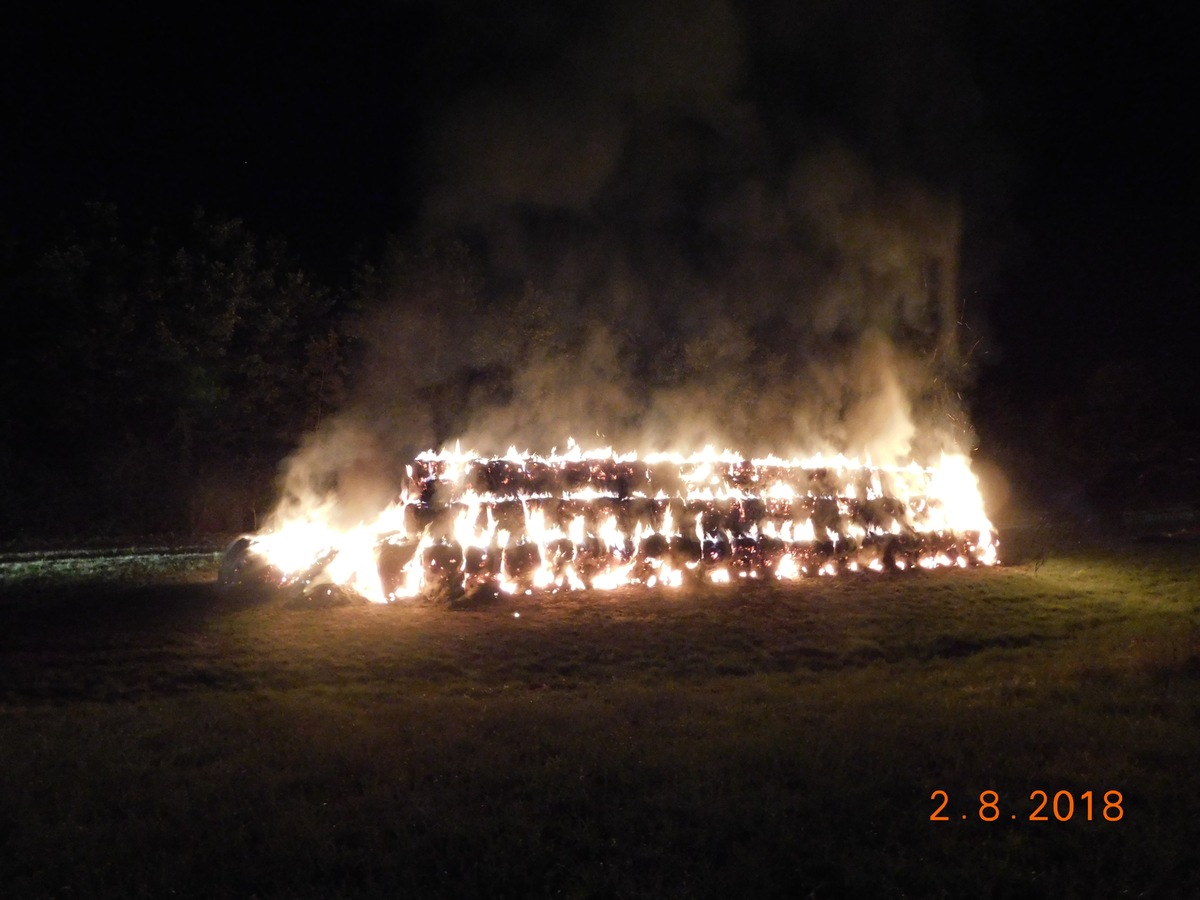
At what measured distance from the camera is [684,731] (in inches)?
265

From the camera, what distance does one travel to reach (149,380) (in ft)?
80.6

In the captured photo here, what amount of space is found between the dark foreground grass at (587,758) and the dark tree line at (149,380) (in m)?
14.1

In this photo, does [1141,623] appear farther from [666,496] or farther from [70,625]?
[70,625]

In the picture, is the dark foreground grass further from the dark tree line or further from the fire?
the dark tree line

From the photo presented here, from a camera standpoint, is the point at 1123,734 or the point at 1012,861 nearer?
the point at 1012,861

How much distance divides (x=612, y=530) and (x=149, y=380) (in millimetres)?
15898

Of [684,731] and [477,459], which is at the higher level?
[477,459]

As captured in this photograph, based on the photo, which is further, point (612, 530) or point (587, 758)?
point (612, 530)

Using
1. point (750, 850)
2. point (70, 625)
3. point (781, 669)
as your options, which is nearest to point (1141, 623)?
point (781, 669)

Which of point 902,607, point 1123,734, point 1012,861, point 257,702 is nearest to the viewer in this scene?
point 1012,861

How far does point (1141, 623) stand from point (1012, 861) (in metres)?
9.27
